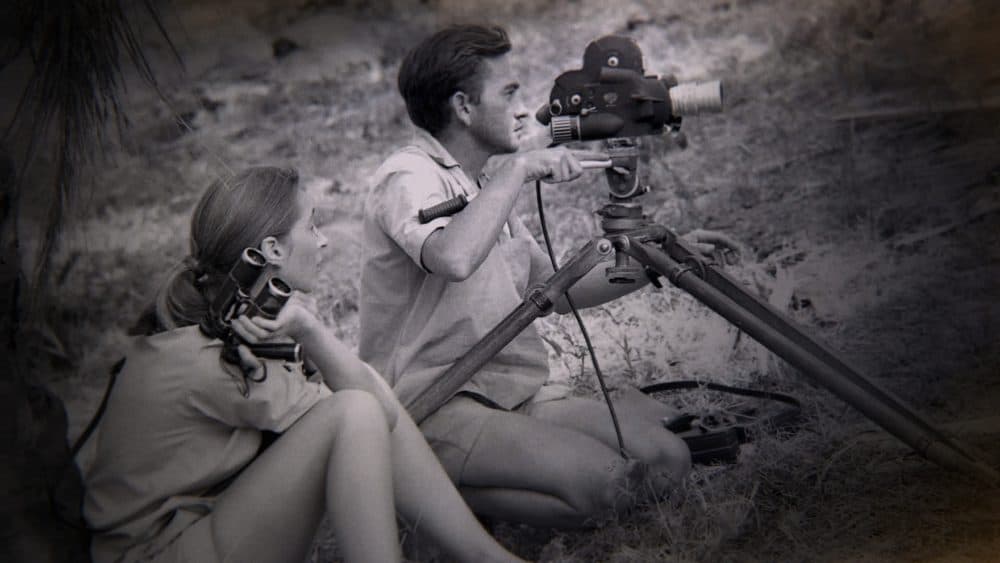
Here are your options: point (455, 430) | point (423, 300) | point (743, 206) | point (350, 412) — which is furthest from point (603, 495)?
point (743, 206)

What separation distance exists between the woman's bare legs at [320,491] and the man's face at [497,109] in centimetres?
68

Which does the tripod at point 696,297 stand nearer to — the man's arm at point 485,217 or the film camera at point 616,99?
the film camera at point 616,99

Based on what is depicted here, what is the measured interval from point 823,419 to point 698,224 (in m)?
1.10

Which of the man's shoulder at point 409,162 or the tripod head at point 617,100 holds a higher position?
the tripod head at point 617,100

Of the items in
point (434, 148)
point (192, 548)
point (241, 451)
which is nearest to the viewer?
point (192, 548)

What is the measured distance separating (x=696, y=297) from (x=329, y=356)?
707 millimetres

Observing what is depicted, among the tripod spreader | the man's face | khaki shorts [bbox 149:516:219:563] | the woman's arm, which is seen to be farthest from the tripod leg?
khaki shorts [bbox 149:516:219:563]

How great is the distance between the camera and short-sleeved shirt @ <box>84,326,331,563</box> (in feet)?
4.99

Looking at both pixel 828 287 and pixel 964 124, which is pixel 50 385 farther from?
pixel 964 124

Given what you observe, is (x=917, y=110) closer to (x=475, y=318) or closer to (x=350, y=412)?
(x=475, y=318)

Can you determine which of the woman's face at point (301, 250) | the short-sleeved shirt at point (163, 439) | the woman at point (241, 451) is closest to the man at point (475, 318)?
the woman's face at point (301, 250)

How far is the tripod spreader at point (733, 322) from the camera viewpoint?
1787 millimetres

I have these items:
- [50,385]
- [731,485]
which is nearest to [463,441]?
[731,485]

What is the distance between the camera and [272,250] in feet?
5.31
